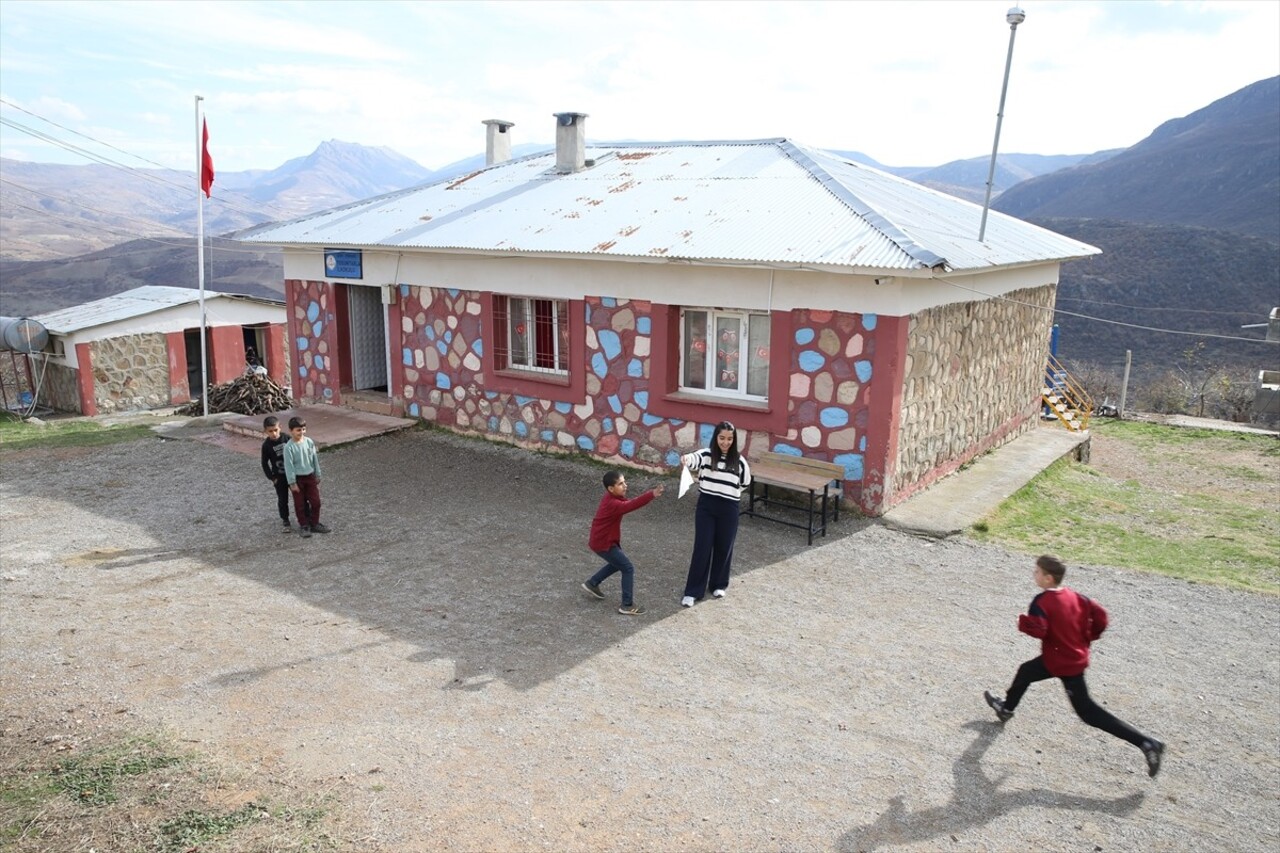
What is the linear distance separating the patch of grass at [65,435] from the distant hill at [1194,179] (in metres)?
58.1

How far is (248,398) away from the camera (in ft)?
51.1

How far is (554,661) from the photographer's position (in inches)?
242

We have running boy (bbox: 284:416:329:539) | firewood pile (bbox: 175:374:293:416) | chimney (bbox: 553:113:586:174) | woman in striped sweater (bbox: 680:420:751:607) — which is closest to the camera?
woman in striped sweater (bbox: 680:420:751:607)

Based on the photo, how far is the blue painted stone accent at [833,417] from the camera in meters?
9.26

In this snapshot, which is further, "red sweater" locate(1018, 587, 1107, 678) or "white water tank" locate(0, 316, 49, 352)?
"white water tank" locate(0, 316, 49, 352)

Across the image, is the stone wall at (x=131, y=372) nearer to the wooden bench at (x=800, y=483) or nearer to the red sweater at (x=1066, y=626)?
the wooden bench at (x=800, y=483)

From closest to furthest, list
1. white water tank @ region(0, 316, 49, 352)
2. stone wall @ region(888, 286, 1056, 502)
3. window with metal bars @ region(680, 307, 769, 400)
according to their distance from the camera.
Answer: stone wall @ region(888, 286, 1056, 502) → window with metal bars @ region(680, 307, 769, 400) → white water tank @ region(0, 316, 49, 352)

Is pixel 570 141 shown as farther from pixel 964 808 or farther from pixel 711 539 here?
pixel 964 808

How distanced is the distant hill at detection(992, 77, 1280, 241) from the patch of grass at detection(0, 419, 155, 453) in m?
58.1

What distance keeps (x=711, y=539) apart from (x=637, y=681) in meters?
1.57

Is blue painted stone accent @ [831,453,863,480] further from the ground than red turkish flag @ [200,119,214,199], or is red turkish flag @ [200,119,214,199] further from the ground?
red turkish flag @ [200,119,214,199]

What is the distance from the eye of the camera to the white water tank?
1794 cm

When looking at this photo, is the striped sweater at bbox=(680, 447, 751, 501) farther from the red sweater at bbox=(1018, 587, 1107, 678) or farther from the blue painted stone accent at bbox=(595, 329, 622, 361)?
the blue painted stone accent at bbox=(595, 329, 622, 361)

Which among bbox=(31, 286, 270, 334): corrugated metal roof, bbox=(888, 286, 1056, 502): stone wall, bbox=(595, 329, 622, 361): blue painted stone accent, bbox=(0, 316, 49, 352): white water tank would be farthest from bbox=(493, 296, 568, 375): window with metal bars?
bbox=(0, 316, 49, 352): white water tank
